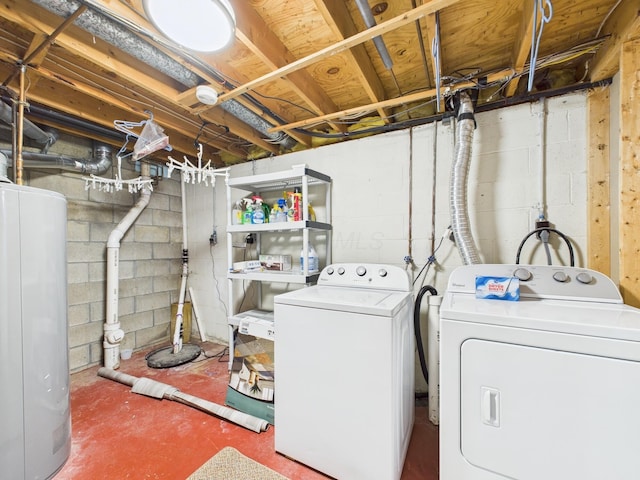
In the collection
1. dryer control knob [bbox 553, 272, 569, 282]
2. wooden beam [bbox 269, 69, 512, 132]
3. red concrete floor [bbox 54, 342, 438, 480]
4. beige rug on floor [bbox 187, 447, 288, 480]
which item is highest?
wooden beam [bbox 269, 69, 512, 132]

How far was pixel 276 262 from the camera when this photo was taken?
2496mm

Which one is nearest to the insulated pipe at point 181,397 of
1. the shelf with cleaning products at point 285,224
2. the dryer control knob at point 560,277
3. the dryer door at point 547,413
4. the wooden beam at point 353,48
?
the shelf with cleaning products at point 285,224

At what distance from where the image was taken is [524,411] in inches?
36.4

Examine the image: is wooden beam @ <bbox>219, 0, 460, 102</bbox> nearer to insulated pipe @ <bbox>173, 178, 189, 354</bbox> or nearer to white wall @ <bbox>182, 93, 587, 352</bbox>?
white wall @ <bbox>182, 93, 587, 352</bbox>

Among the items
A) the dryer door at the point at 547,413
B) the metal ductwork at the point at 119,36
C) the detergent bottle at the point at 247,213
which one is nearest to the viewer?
the dryer door at the point at 547,413

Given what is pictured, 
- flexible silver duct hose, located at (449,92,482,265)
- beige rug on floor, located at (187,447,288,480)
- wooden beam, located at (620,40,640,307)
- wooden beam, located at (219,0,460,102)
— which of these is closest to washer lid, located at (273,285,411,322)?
flexible silver duct hose, located at (449,92,482,265)

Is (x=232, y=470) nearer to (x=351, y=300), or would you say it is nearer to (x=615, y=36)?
(x=351, y=300)

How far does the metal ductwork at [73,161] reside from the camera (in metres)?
2.13

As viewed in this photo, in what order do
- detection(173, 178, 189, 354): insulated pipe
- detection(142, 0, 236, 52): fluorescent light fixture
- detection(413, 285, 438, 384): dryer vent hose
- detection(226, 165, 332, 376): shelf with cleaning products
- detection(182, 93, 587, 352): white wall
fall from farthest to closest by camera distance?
1. detection(173, 178, 189, 354): insulated pipe
2. detection(226, 165, 332, 376): shelf with cleaning products
3. detection(413, 285, 438, 384): dryer vent hose
4. detection(182, 93, 587, 352): white wall
5. detection(142, 0, 236, 52): fluorescent light fixture

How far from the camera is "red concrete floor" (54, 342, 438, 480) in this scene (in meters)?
1.44

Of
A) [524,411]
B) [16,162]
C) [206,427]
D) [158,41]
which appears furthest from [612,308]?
[16,162]

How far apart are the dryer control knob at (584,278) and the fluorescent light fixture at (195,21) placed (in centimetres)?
188

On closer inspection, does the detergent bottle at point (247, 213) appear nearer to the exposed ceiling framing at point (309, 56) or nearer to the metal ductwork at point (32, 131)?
the exposed ceiling framing at point (309, 56)

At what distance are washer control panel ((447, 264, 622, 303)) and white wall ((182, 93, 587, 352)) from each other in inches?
18.8
